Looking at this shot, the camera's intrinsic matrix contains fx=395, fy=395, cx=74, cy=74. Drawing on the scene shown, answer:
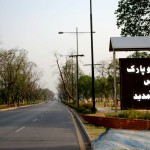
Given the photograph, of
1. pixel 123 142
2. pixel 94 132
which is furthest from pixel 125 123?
pixel 123 142

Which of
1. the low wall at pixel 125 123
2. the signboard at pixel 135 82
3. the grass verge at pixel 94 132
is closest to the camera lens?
the signboard at pixel 135 82

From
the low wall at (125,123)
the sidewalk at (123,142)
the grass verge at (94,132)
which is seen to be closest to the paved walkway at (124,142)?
the sidewalk at (123,142)

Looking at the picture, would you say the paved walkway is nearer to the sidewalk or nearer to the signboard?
the sidewalk

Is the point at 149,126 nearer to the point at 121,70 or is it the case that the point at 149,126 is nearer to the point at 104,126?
the point at 104,126

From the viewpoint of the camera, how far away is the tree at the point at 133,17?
127 feet

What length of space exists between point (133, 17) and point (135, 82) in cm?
2788

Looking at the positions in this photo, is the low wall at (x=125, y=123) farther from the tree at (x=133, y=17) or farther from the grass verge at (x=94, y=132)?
the tree at (x=133, y=17)

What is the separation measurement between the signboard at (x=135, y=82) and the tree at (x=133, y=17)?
25583mm

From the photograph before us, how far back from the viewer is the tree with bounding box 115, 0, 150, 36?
127ft

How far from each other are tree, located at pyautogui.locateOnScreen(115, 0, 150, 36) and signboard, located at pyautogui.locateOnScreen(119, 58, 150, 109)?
2558 cm

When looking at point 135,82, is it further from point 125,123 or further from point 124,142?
point 125,123

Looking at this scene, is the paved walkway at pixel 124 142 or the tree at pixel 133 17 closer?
the paved walkway at pixel 124 142

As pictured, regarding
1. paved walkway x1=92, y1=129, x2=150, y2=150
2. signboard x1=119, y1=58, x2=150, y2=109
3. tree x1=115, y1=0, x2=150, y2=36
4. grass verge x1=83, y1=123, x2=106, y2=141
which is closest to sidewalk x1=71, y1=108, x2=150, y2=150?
paved walkway x1=92, y1=129, x2=150, y2=150

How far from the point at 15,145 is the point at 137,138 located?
4501 millimetres
